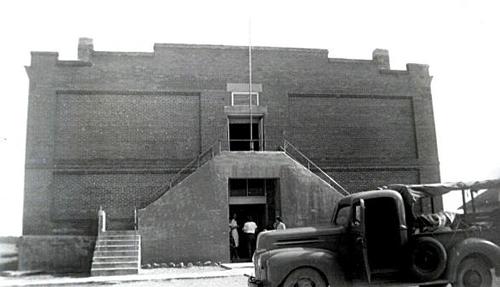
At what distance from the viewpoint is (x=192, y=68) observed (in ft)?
82.8

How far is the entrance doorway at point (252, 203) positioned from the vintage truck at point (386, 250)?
11707mm

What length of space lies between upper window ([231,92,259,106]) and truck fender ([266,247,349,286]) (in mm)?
16238

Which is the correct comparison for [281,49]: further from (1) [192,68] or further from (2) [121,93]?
(2) [121,93]

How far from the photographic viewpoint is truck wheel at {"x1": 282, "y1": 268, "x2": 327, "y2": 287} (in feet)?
30.7

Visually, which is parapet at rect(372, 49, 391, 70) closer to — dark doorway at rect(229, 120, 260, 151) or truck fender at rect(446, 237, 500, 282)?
dark doorway at rect(229, 120, 260, 151)

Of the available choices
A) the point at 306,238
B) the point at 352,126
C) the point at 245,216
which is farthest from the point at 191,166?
the point at 306,238

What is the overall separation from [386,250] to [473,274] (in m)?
1.79

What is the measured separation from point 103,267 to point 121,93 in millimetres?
9229

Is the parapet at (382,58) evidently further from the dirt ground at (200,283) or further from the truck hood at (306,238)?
the truck hood at (306,238)

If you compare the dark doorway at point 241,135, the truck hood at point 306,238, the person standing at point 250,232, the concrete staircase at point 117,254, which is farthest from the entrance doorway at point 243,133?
the truck hood at point 306,238

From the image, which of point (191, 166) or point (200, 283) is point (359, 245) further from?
point (191, 166)

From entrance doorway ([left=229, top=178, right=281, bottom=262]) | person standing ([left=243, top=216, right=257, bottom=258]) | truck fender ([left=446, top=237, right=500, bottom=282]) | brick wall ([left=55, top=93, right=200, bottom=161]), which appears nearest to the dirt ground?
person standing ([left=243, top=216, right=257, bottom=258])

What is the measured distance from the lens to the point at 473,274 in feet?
32.7

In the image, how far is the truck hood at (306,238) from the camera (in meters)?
10.0
